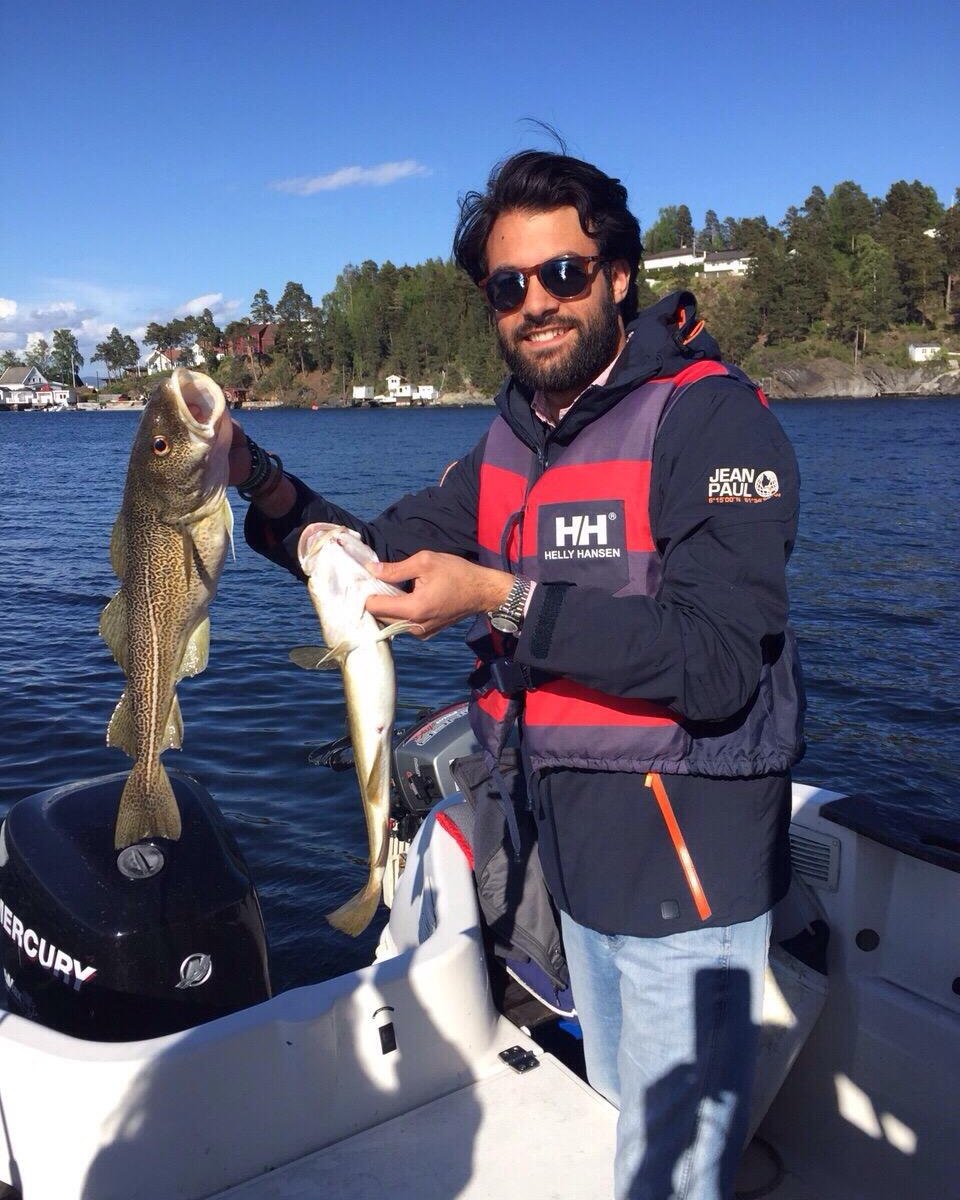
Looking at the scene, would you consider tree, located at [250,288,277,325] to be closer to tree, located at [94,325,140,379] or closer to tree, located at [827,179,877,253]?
tree, located at [94,325,140,379]

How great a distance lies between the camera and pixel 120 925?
358 cm

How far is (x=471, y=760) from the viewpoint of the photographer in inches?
153

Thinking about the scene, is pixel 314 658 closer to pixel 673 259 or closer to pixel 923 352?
pixel 923 352

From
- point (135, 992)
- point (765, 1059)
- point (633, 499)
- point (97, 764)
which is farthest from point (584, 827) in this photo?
point (97, 764)

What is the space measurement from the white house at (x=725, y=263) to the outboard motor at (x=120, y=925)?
522ft

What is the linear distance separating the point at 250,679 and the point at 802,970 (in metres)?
10.7

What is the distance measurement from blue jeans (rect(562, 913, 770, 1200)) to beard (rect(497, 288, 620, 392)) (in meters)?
1.68

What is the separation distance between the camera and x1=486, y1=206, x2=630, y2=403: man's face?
3.05 m

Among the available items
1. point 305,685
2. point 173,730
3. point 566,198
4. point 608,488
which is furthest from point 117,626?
point 305,685

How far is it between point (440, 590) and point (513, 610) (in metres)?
0.21

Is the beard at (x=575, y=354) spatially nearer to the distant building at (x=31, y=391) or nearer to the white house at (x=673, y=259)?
the distant building at (x=31, y=391)

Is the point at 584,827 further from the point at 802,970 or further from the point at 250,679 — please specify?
the point at 250,679

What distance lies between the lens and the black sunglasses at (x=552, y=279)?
3012 millimetres

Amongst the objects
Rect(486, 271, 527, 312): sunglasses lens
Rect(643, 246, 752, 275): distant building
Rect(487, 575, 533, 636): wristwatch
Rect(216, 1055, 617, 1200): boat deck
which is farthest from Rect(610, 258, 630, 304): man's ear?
Rect(643, 246, 752, 275): distant building
